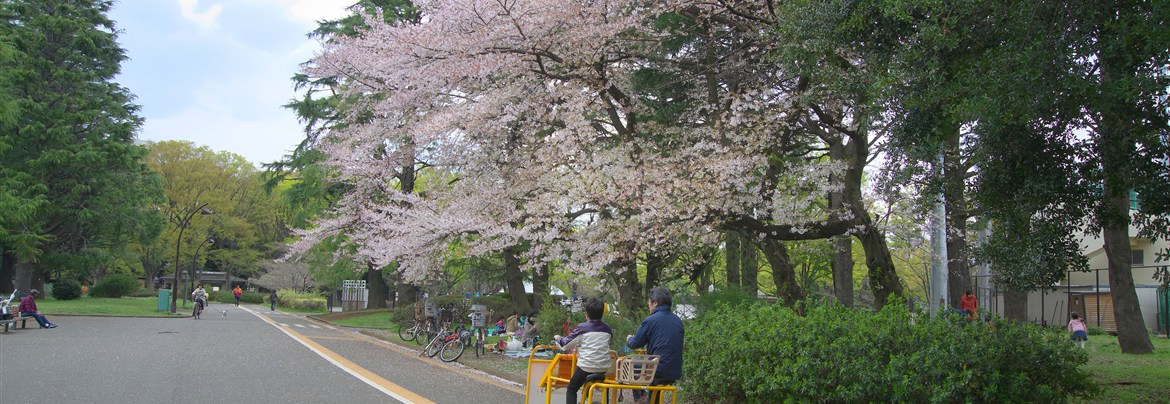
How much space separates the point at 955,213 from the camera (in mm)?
15625

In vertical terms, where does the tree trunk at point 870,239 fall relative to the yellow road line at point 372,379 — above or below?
above

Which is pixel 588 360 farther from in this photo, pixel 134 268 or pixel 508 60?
pixel 134 268

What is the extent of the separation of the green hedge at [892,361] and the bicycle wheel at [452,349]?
8.21 m

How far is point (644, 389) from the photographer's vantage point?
6.12 meters

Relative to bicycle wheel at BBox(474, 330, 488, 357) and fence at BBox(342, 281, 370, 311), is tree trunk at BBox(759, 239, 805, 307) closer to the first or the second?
bicycle wheel at BBox(474, 330, 488, 357)

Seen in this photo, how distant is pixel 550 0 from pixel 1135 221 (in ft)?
30.8

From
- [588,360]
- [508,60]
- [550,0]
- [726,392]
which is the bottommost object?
[726,392]

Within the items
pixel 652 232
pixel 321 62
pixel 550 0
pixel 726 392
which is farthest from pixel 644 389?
pixel 321 62

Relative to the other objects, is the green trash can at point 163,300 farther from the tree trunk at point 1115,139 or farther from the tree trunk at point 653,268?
the tree trunk at point 1115,139

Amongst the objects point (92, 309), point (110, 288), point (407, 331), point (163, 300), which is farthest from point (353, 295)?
point (407, 331)

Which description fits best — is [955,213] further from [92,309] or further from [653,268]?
[92,309]

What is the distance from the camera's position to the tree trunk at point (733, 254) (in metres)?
Answer: 19.3

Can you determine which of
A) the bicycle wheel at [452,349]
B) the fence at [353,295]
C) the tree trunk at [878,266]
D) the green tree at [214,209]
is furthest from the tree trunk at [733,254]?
Result: the green tree at [214,209]

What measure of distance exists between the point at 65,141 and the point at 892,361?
42.4 m
